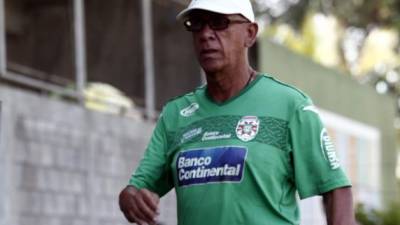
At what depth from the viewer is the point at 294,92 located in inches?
165

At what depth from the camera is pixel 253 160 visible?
4.05 m

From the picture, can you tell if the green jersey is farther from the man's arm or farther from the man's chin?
the man's chin

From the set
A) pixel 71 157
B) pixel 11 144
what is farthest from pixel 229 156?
pixel 71 157

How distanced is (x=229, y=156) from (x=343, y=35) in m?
31.2

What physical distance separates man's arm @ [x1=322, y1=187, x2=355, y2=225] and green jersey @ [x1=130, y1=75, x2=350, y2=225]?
3 centimetres

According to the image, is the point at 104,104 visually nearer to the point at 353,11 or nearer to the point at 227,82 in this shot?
the point at 227,82

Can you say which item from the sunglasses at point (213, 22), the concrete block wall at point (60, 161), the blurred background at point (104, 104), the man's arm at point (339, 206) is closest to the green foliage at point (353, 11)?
the blurred background at point (104, 104)

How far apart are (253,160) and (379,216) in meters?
12.0

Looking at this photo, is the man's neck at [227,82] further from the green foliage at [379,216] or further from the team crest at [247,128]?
the green foliage at [379,216]

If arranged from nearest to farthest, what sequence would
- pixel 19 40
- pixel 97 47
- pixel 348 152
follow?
pixel 97 47, pixel 19 40, pixel 348 152

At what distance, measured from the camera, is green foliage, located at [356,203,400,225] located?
15117 millimetres

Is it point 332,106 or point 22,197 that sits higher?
point 332,106

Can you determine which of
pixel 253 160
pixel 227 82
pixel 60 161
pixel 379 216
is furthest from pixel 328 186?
pixel 379 216

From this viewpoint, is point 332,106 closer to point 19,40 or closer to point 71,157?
point 19,40
